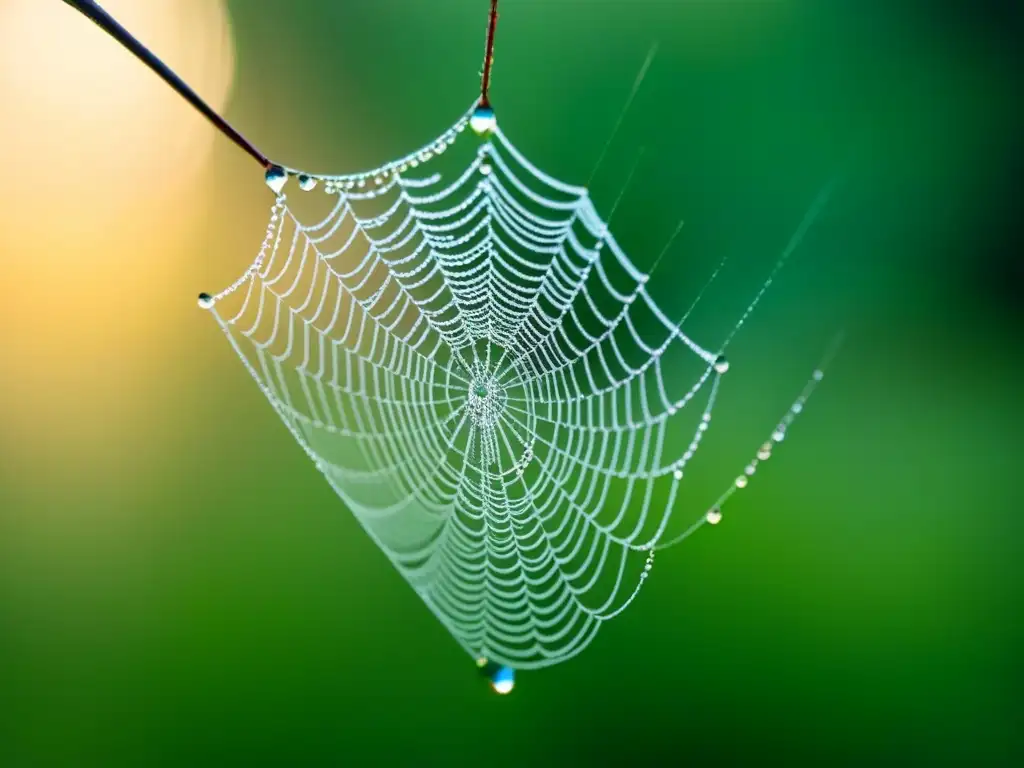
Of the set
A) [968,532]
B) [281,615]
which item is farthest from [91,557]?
[968,532]

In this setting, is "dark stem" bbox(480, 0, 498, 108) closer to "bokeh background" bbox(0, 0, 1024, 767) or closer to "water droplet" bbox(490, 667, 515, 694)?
"water droplet" bbox(490, 667, 515, 694)

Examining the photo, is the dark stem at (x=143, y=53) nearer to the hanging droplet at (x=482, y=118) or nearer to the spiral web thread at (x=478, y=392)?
the hanging droplet at (x=482, y=118)

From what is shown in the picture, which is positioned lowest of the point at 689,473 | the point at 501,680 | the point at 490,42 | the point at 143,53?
the point at 689,473

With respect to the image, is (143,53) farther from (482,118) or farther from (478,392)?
(478,392)

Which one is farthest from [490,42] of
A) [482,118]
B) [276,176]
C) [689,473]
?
[689,473]

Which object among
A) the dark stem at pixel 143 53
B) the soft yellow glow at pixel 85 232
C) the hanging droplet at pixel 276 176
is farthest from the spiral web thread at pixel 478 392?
the dark stem at pixel 143 53
